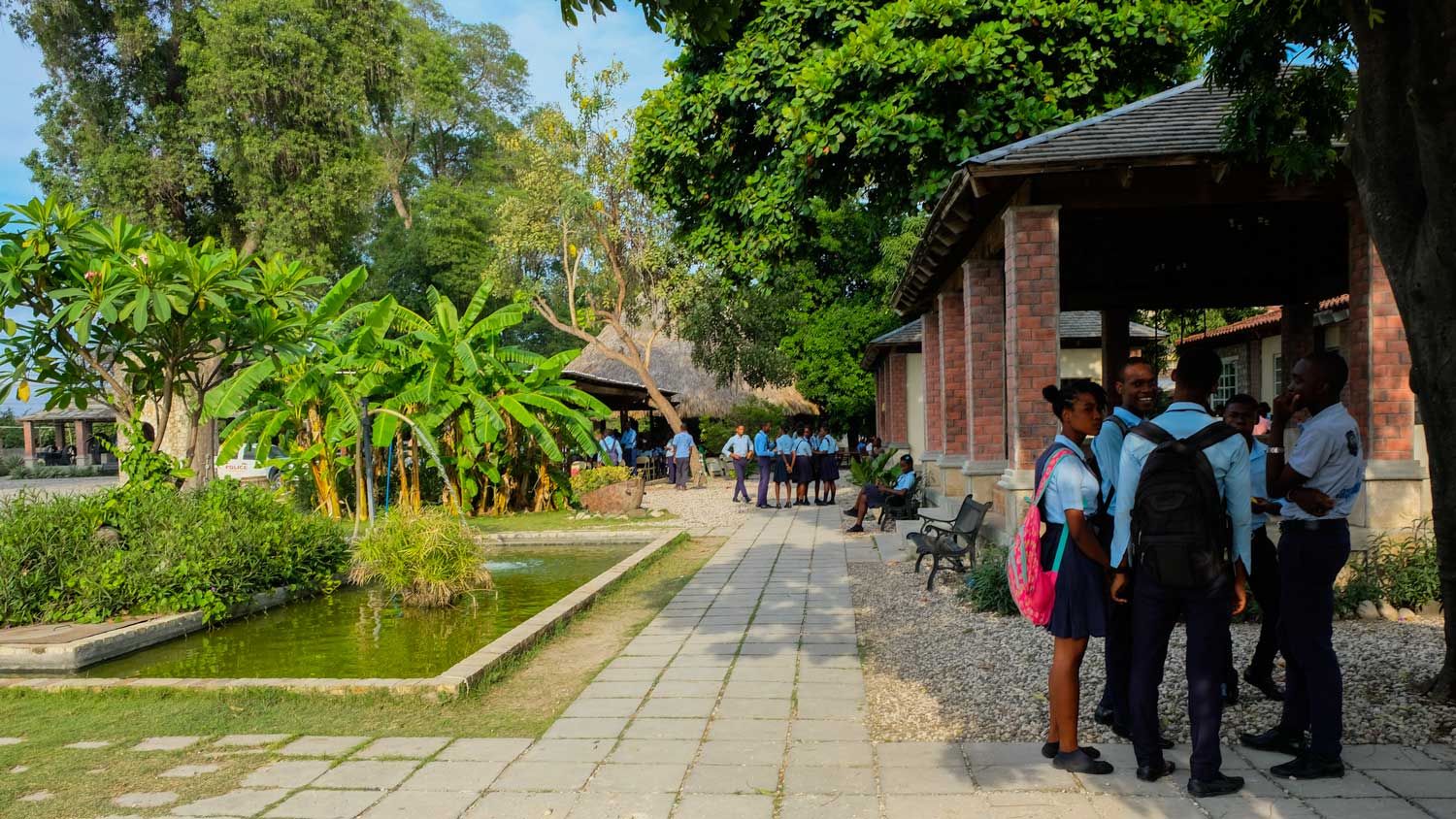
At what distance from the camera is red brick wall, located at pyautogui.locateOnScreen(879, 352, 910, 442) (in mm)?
23219

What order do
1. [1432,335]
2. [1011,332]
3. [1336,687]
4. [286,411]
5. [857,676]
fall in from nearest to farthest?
[1336,687]
[1432,335]
[857,676]
[1011,332]
[286,411]

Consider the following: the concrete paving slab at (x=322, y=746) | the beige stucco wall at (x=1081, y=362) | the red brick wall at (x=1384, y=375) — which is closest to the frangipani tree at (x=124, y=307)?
the concrete paving slab at (x=322, y=746)

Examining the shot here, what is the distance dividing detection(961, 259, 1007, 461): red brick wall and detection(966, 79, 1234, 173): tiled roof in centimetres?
250

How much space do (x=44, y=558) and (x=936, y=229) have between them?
8445mm

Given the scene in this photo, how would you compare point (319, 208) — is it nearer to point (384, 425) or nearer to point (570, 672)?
point (384, 425)

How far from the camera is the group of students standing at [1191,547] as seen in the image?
372 cm


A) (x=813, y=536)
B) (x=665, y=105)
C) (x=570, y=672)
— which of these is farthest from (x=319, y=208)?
(x=570, y=672)

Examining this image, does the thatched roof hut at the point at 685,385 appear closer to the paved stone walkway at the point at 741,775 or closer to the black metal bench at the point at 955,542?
the black metal bench at the point at 955,542

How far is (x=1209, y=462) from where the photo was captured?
12.3 ft

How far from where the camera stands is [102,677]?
636cm

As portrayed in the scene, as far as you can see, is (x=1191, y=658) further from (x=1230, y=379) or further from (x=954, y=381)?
(x=1230, y=379)

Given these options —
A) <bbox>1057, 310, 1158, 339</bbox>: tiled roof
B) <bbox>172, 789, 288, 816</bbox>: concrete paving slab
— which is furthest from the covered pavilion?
<bbox>1057, 310, 1158, 339</bbox>: tiled roof

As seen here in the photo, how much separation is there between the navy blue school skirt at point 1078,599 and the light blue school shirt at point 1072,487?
0.17 meters

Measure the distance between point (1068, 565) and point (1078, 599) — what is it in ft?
0.49
